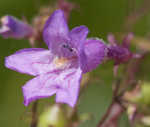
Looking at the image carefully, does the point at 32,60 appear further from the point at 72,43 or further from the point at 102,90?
the point at 102,90

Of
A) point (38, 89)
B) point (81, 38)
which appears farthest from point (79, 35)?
point (38, 89)

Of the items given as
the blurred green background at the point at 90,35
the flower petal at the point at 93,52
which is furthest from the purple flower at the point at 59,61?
the blurred green background at the point at 90,35

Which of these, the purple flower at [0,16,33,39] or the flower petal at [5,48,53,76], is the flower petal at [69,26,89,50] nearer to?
the flower petal at [5,48,53,76]

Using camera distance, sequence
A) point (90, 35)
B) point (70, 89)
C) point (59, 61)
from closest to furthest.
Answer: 1. point (70, 89)
2. point (59, 61)
3. point (90, 35)

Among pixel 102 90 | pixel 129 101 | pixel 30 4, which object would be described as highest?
pixel 30 4

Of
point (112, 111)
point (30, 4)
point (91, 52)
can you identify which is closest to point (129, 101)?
point (112, 111)

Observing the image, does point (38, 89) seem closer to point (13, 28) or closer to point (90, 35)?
point (13, 28)
